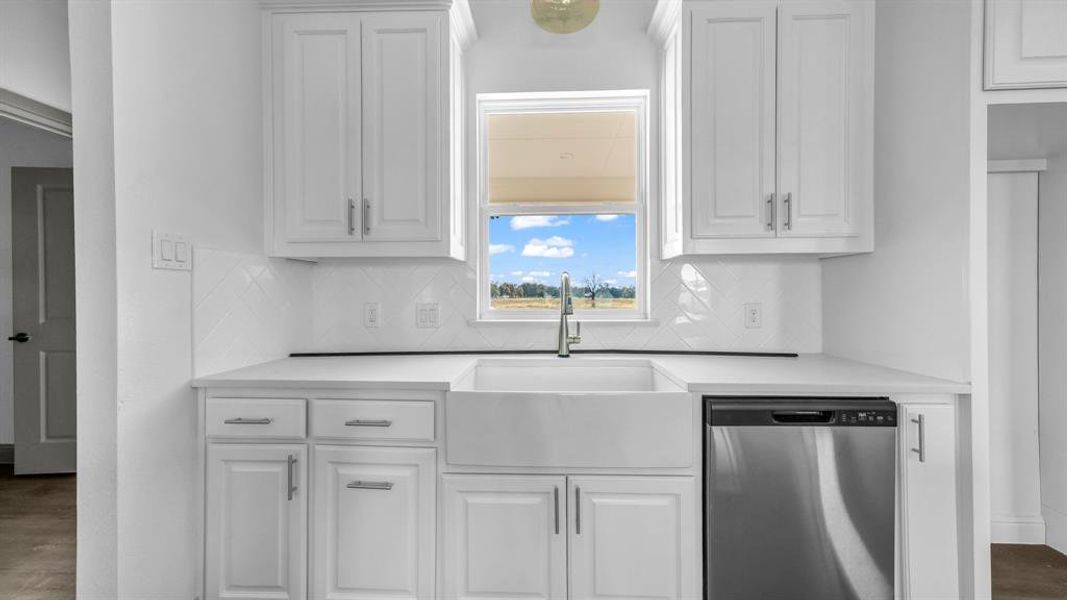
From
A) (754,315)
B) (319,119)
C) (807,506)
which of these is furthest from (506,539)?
(319,119)

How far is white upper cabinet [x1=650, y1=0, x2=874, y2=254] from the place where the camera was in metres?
1.94

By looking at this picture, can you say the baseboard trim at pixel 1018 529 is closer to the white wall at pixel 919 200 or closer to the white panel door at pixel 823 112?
the white wall at pixel 919 200

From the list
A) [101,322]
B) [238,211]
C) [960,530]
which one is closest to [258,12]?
[238,211]

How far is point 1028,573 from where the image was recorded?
1944 millimetres

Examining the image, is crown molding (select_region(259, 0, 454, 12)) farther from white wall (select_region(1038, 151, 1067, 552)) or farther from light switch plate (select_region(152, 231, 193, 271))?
white wall (select_region(1038, 151, 1067, 552))

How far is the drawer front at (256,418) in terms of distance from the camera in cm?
169

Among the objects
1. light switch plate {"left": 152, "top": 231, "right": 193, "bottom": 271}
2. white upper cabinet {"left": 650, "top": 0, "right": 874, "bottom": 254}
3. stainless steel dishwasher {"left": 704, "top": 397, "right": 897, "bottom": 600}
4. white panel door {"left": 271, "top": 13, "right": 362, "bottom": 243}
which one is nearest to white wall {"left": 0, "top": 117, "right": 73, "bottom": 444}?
light switch plate {"left": 152, "top": 231, "right": 193, "bottom": 271}

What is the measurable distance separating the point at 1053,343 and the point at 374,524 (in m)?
2.65

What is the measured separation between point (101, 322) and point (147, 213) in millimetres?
356

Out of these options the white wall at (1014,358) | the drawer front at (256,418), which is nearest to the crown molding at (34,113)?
the drawer front at (256,418)

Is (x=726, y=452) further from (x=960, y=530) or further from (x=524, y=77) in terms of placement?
(x=524, y=77)

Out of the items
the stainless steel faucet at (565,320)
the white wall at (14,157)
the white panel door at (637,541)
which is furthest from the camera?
the stainless steel faucet at (565,320)

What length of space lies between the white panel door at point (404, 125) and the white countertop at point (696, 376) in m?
0.58

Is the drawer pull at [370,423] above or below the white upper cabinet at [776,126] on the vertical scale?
below
